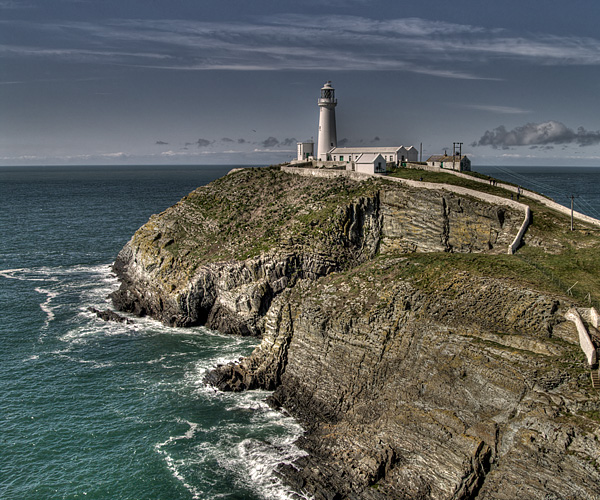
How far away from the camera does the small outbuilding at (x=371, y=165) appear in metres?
68.6

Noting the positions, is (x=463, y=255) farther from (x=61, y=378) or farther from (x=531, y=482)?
(x=61, y=378)

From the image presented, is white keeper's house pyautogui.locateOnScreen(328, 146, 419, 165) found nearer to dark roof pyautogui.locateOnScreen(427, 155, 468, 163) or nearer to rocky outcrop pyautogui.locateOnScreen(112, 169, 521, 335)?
dark roof pyautogui.locateOnScreen(427, 155, 468, 163)

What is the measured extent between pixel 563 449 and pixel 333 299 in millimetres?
21277

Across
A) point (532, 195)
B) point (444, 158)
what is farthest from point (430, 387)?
point (444, 158)

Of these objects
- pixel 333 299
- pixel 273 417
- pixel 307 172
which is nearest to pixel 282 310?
pixel 333 299

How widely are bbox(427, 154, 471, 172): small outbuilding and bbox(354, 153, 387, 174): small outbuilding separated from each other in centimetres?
1181

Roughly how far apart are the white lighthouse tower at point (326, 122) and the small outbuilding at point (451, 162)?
663 inches

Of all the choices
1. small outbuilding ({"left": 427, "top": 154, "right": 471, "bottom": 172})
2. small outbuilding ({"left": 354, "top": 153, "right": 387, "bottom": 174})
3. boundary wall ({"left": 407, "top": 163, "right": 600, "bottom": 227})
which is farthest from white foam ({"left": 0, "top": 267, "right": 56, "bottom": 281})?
small outbuilding ({"left": 427, "top": 154, "right": 471, "bottom": 172})

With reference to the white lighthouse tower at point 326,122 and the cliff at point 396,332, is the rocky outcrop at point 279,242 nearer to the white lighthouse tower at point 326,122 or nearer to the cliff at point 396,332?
the cliff at point 396,332

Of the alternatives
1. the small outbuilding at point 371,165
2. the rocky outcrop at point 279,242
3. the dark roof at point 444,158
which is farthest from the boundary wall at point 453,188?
the dark roof at point 444,158

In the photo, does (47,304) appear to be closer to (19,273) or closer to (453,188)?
(19,273)

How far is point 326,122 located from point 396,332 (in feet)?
172

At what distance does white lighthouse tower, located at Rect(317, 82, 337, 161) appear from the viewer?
8181 cm

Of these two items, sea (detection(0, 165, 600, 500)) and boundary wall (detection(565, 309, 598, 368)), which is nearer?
boundary wall (detection(565, 309, 598, 368))
